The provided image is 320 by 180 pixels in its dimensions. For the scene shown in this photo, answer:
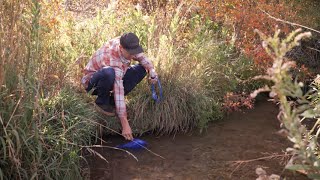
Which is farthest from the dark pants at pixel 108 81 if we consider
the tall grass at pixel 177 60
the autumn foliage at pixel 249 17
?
A: the autumn foliage at pixel 249 17

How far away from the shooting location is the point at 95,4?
7.99 m

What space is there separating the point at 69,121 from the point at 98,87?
0.70 m

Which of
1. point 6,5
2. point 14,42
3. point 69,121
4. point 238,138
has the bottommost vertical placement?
point 238,138

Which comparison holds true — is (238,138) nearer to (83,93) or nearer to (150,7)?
(83,93)

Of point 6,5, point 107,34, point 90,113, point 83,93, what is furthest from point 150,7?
point 6,5

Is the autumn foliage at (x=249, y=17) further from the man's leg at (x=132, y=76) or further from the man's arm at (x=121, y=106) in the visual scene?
the man's arm at (x=121, y=106)

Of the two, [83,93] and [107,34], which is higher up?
[107,34]

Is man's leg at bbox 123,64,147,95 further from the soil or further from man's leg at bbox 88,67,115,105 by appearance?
the soil

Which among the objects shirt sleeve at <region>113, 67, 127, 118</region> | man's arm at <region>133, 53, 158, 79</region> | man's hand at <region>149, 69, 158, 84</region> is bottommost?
shirt sleeve at <region>113, 67, 127, 118</region>

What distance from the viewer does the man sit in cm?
433

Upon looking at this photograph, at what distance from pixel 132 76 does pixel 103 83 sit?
1.45 ft

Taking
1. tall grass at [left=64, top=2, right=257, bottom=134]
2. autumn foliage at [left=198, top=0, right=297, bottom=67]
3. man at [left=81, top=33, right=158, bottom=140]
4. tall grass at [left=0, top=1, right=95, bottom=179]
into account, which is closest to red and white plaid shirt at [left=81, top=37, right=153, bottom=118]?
man at [left=81, top=33, right=158, bottom=140]

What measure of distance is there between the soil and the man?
13.4 inches

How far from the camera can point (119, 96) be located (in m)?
4.30
